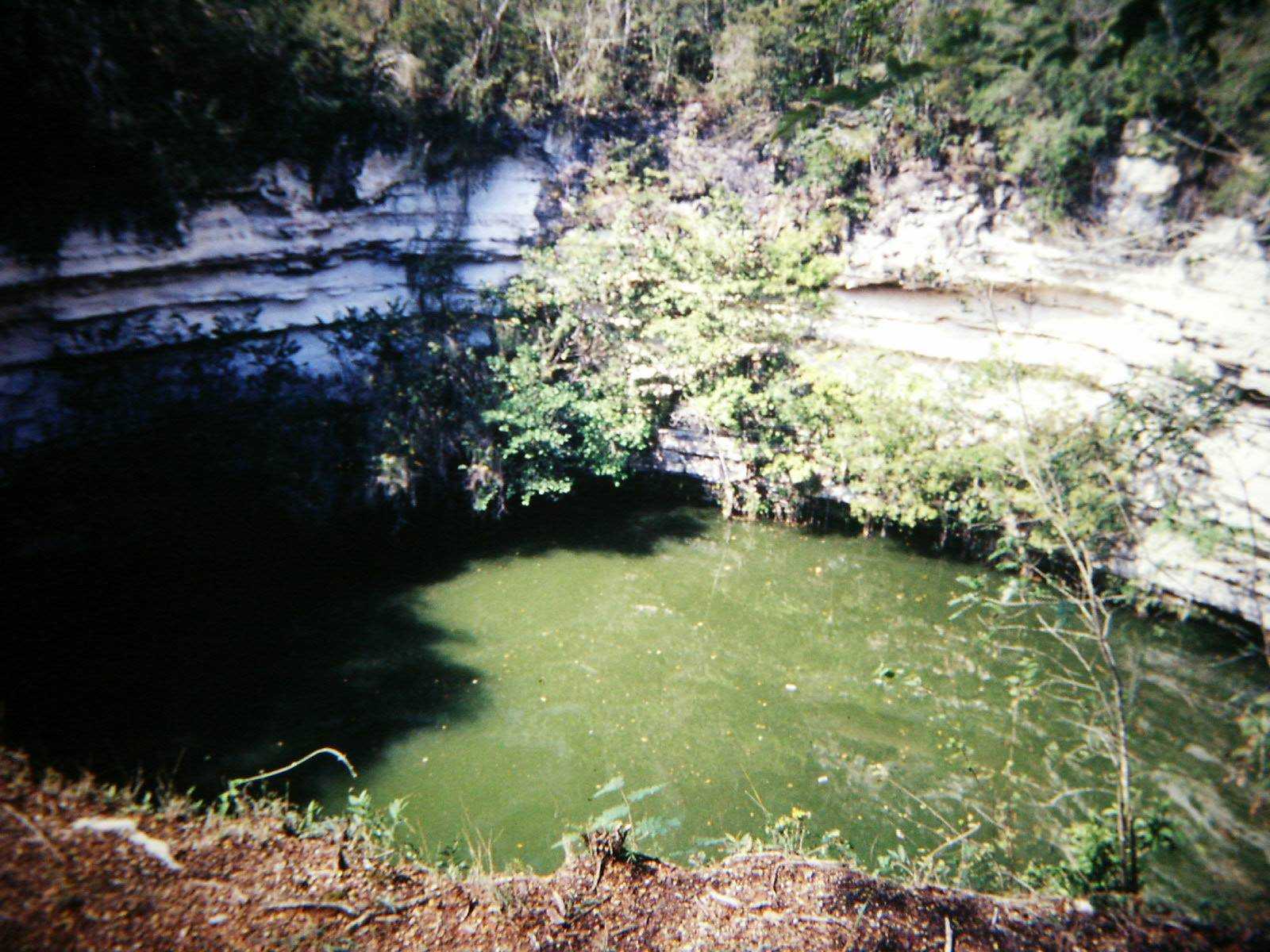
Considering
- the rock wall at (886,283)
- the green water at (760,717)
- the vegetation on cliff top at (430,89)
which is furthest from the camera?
the rock wall at (886,283)

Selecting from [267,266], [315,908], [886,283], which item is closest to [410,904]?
[315,908]

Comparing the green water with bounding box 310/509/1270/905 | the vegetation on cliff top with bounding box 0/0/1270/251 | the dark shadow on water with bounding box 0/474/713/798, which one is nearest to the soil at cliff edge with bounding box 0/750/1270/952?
the green water with bounding box 310/509/1270/905

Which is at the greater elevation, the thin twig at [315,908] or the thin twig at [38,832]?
the thin twig at [38,832]

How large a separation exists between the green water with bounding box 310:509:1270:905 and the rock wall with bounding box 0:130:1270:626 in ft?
6.17

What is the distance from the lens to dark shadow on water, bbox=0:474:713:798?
488 centimetres

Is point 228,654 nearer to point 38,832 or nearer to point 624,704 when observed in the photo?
point 38,832

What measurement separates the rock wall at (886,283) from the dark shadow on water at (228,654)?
1902mm

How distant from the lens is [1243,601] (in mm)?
6430

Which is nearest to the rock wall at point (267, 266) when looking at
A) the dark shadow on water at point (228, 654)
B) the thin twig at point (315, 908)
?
the dark shadow on water at point (228, 654)

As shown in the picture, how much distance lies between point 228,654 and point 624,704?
391 cm

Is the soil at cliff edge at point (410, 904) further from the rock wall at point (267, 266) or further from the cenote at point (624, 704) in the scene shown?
the rock wall at point (267, 266)

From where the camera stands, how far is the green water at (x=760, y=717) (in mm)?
4629

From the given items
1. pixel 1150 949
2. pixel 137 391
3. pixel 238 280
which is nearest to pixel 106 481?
pixel 137 391

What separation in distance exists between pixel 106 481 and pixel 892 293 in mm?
9880
